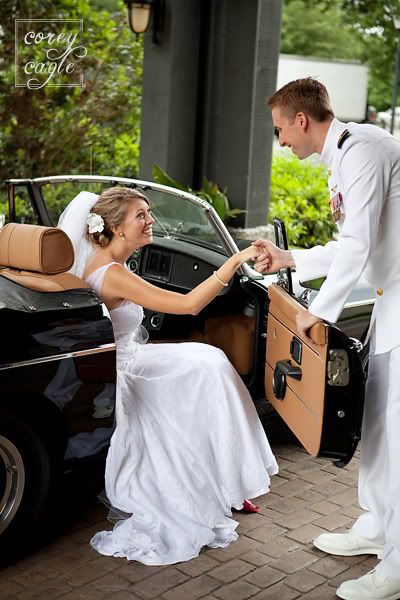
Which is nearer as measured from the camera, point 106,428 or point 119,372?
point 106,428

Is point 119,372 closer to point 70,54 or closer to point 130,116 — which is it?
point 70,54

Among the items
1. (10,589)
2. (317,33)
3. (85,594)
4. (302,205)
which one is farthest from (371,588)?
(317,33)

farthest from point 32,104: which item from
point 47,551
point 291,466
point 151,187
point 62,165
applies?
point 47,551

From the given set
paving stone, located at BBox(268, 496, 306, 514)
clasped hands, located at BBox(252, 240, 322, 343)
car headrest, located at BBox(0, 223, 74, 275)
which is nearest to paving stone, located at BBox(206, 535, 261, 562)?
paving stone, located at BBox(268, 496, 306, 514)

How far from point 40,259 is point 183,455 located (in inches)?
42.3

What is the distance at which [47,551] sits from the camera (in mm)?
3916

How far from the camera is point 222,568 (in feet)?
12.5

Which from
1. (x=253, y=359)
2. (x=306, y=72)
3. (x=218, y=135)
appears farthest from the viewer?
(x=306, y=72)

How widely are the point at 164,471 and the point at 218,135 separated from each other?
519 cm

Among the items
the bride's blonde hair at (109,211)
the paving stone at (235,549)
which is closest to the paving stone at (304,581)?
the paving stone at (235,549)

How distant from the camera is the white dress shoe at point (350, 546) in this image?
13.0 feet

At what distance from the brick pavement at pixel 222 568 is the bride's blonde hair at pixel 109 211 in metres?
1.29

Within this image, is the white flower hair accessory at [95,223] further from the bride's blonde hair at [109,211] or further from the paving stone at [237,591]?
the paving stone at [237,591]

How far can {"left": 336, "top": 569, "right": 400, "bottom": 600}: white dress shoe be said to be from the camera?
11.6 ft
